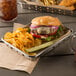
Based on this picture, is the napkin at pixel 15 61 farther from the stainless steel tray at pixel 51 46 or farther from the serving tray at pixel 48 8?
the serving tray at pixel 48 8

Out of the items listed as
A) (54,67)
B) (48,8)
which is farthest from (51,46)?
(48,8)

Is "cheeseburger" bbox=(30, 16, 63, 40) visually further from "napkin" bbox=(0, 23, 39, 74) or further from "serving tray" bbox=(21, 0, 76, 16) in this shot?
"serving tray" bbox=(21, 0, 76, 16)

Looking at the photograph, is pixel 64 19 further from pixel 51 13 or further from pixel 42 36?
pixel 42 36

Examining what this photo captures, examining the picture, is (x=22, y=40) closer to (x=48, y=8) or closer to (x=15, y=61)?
(x=15, y=61)

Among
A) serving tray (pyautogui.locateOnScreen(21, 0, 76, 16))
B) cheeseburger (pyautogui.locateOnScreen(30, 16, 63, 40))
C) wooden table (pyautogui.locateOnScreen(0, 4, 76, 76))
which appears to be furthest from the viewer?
serving tray (pyautogui.locateOnScreen(21, 0, 76, 16))

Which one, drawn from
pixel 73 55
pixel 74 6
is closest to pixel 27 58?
pixel 73 55

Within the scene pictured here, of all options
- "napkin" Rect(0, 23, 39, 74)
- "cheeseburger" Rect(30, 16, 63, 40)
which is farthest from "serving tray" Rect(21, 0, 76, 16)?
"napkin" Rect(0, 23, 39, 74)

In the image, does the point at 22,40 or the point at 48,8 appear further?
the point at 48,8
